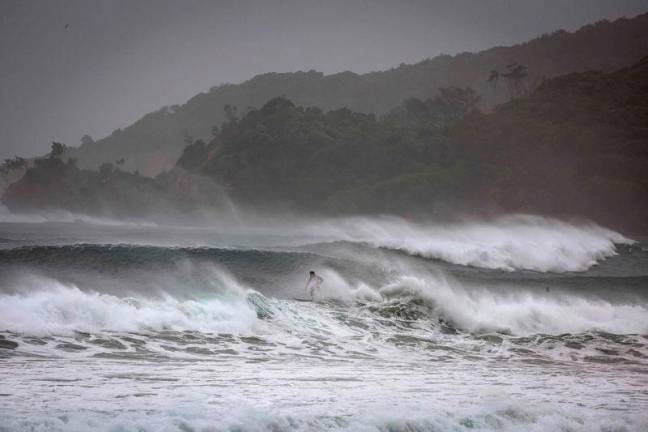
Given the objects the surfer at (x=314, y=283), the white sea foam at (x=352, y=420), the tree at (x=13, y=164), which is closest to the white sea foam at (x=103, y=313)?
the surfer at (x=314, y=283)

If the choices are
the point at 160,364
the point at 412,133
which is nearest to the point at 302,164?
the point at 412,133

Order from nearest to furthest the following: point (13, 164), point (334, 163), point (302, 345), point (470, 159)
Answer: point (302, 345) < point (470, 159) < point (334, 163) < point (13, 164)

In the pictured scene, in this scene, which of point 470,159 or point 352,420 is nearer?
point 352,420

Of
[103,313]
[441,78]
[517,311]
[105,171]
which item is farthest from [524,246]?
[441,78]

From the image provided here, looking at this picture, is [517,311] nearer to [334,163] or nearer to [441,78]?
[334,163]

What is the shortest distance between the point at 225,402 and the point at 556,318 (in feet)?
43.5

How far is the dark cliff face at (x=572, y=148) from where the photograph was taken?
7344 cm

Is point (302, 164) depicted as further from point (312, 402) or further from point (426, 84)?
point (426, 84)

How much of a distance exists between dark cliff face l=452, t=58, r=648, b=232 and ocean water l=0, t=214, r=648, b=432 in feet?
158

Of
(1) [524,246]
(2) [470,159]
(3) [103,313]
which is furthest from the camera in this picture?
(2) [470,159]

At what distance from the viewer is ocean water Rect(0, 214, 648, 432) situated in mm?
9125

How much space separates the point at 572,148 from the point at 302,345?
72478 mm

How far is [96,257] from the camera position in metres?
20.4

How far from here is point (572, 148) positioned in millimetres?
80812
